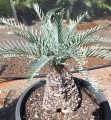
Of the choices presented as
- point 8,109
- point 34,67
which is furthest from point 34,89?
point 34,67

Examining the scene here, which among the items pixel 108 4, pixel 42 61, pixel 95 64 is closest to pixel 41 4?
pixel 108 4

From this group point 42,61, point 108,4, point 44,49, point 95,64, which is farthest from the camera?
point 108,4

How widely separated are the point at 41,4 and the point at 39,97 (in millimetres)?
4736

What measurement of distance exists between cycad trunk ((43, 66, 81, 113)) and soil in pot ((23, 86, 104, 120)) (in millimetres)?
75

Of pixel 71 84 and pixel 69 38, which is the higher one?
pixel 69 38

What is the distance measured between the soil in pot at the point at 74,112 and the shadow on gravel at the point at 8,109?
0.79 meters

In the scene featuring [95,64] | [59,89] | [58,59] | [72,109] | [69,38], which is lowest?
[95,64]

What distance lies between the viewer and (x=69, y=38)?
2.53m

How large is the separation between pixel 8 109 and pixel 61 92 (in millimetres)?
1466

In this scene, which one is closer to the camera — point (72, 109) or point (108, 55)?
point (108, 55)

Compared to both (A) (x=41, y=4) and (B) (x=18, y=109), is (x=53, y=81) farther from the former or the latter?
(A) (x=41, y=4)

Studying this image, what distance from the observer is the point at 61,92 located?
2.57m

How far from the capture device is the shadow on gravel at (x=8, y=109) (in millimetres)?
3529

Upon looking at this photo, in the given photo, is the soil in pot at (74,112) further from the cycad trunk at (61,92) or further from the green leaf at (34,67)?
the green leaf at (34,67)
